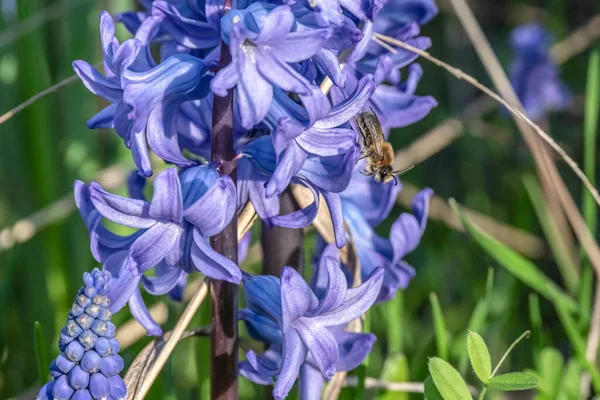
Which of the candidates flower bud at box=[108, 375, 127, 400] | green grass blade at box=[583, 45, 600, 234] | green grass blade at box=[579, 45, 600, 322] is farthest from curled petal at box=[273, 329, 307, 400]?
green grass blade at box=[583, 45, 600, 234]

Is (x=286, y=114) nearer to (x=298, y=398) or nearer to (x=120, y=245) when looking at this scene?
(x=120, y=245)

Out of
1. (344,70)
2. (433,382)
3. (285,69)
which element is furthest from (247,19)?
(433,382)

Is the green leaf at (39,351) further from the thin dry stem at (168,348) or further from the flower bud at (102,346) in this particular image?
the flower bud at (102,346)

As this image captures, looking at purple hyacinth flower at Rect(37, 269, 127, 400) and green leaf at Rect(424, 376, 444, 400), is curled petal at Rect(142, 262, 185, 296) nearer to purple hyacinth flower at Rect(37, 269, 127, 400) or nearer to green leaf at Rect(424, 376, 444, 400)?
purple hyacinth flower at Rect(37, 269, 127, 400)

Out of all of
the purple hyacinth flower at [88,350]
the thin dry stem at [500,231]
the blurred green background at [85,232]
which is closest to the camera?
the purple hyacinth flower at [88,350]

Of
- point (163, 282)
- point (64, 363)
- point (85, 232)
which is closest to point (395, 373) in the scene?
point (163, 282)

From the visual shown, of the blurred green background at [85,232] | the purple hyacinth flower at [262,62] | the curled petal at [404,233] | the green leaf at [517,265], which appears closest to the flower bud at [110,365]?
the purple hyacinth flower at [262,62]

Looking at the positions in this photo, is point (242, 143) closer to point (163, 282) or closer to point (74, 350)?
point (163, 282)
